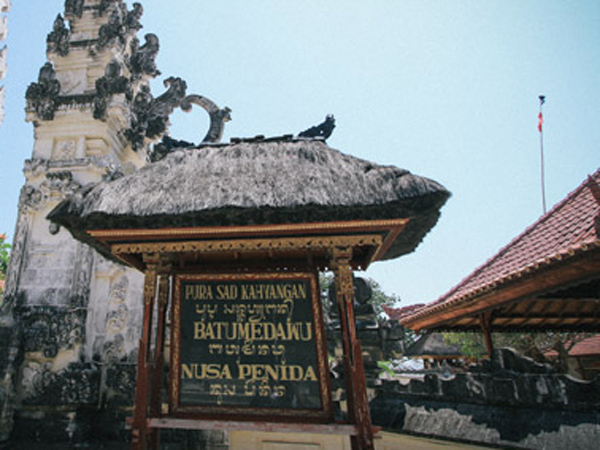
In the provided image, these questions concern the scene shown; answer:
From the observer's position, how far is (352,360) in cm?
456

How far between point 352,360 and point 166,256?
2863mm

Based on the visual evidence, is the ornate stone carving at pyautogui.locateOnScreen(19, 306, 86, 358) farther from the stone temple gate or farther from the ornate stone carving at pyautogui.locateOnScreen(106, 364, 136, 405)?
the ornate stone carving at pyautogui.locateOnScreen(106, 364, 136, 405)

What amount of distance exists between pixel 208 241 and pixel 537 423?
15.5 ft

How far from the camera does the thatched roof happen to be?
4.29m

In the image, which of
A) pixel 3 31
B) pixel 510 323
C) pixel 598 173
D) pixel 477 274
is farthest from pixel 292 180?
pixel 3 31

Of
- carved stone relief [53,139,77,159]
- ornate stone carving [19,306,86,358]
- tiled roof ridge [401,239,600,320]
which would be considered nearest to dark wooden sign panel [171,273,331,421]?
tiled roof ridge [401,239,600,320]

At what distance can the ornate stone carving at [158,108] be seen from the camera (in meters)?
10.4

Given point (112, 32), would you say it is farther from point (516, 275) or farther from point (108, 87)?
point (516, 275)

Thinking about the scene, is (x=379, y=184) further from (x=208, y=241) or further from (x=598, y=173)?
(x=598, y=173)

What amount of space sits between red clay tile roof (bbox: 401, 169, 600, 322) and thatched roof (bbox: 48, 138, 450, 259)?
1.28 m

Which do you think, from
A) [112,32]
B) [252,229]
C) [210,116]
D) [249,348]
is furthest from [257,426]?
[112,32]

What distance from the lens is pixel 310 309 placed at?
503cm

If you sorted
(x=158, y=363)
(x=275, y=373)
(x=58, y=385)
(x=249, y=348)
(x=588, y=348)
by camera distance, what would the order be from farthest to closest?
(x=588, y=348)
(x=58, y=385)
(x=158, y=363)
(x=249, y=348)
(x=275, y=373)

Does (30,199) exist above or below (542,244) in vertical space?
above
